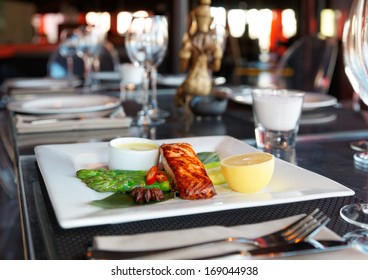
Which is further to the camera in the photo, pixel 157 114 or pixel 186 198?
pixel 157 114

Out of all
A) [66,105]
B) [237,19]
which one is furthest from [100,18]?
[66,105]

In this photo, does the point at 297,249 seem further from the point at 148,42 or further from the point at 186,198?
the point at 148,42

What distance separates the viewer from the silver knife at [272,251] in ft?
1.52

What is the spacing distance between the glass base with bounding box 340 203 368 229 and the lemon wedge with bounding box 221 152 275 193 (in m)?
0.10

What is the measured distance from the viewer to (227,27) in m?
3.54

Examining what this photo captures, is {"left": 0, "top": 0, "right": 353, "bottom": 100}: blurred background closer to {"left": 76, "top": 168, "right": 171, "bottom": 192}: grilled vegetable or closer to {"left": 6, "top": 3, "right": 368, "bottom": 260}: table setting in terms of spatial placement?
{"left": 6, "top": 3, "right": 368, "bottom": 260}: table setting

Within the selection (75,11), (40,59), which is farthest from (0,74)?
(75,11)

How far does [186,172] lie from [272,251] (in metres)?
0.20

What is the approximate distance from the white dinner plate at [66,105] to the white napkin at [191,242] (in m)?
0.82

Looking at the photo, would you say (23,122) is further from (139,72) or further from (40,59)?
(40,59)

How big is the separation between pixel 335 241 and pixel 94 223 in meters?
0.24

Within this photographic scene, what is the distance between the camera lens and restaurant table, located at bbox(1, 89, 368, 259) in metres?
0.55

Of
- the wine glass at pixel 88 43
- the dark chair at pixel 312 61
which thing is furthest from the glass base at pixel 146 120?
the dark chair at pixel 312 61
